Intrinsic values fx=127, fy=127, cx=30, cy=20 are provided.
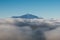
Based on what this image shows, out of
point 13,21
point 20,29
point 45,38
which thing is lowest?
point 45,38

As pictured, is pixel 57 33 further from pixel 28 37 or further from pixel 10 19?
pixel 10 19

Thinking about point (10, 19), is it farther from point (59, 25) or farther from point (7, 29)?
point (59, 25)

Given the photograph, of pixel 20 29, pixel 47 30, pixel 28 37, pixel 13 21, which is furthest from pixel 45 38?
pixel 13 21

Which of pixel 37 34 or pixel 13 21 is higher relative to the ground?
pixel 13 21

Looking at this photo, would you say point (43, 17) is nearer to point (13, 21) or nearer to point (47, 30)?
point (47, 30)

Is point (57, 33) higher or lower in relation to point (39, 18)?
lower

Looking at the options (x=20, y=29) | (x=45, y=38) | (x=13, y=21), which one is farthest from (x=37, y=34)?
(x=13, y=21)

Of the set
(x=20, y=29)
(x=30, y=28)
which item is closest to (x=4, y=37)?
(x=20, y=29)
